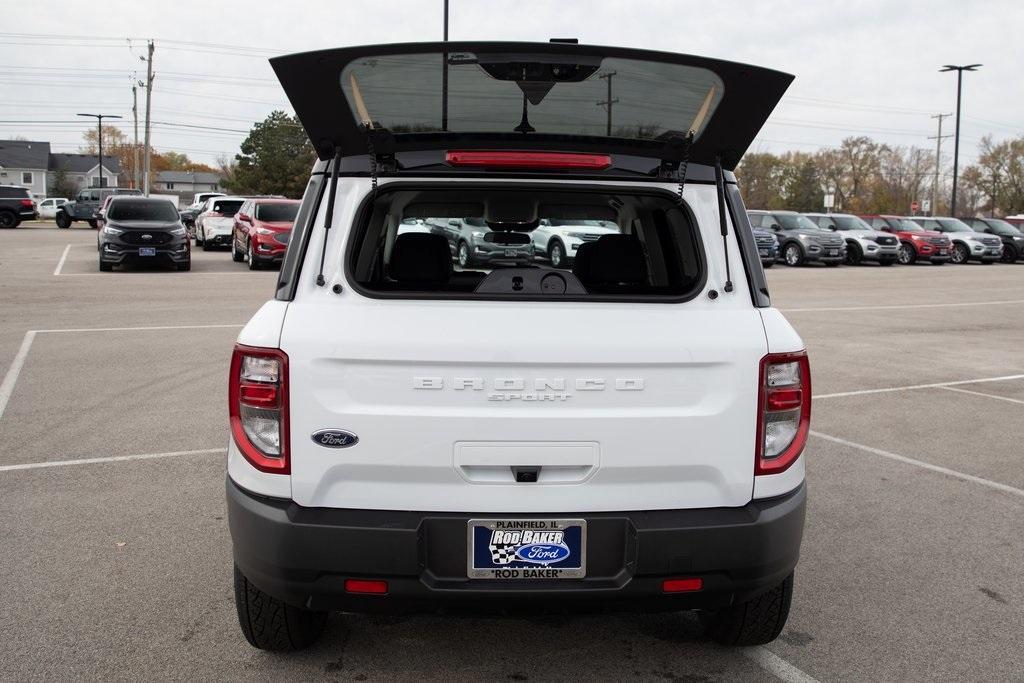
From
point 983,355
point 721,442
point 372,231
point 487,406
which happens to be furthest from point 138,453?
point 983,355

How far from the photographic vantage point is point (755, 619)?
3324 mm

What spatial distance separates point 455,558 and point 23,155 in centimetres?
11774

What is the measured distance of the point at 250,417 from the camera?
2859 mm

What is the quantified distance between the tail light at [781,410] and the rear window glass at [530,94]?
80 centimetres

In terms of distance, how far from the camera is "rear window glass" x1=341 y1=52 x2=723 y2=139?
276 cm

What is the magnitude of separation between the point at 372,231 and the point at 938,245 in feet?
109

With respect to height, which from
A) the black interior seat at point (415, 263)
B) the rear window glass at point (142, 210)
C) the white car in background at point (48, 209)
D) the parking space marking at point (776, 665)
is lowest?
the parking space marking at point (776, 665)

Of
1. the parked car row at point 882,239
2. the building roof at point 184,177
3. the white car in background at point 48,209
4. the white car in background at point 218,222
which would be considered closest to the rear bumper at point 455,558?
the parked car row at point 882,239

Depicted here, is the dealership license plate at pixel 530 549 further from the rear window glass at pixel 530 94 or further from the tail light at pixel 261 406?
the rear window glass at pixel 530 94

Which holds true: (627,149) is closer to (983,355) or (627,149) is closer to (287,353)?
(287,353)

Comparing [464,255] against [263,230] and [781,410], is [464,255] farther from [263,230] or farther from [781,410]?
[263,230]

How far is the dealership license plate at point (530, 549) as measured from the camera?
2770 mm

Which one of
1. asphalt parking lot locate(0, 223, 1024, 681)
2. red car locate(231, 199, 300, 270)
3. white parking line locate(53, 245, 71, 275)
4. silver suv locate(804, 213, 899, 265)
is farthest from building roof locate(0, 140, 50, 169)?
asphalt parking lot locate(0, 223, 1024, 681)

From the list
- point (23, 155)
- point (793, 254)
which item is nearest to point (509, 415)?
point (793, 254)
